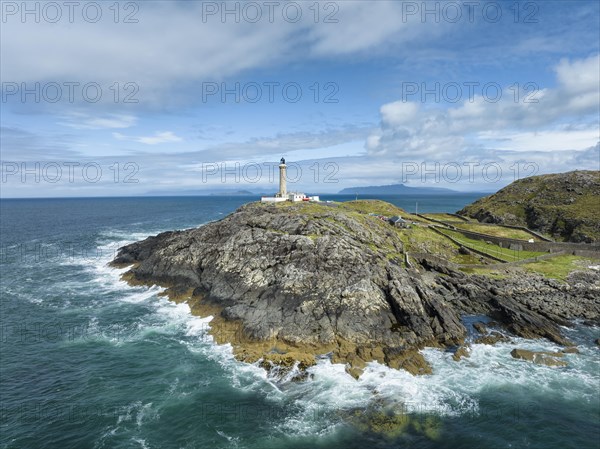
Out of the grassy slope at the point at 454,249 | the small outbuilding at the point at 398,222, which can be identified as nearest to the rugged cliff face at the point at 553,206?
the grassy slope at the point at 454,249

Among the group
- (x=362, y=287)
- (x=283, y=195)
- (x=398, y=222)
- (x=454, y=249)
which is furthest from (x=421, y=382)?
(x=283, y=195)

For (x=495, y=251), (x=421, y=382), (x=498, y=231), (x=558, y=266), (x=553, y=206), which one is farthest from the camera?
(x=553, y=206)

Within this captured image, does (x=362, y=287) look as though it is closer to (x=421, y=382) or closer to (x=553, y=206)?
(x=421, y=382)

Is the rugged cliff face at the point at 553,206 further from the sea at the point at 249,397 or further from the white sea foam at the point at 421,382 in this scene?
the white sea foam at the point at 421,382

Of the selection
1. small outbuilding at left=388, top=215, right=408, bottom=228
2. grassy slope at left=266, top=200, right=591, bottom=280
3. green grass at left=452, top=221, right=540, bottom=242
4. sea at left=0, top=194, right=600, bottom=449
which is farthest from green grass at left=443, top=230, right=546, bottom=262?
sea at left=0, top=194, right=600, bottom=449

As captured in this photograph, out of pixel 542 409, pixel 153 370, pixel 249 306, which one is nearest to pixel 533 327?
pixel 542 409

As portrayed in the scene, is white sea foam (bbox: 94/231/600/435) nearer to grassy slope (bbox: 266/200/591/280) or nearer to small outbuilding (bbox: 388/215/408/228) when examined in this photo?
grassy slope (bbox: 266/200/591/280)
